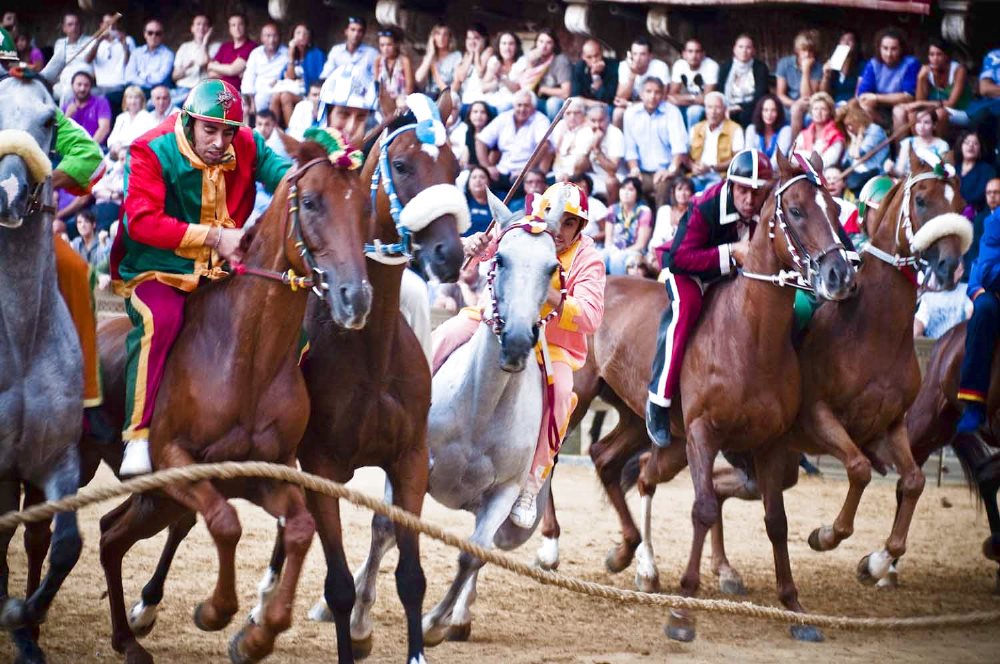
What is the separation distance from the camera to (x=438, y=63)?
16.9 meters

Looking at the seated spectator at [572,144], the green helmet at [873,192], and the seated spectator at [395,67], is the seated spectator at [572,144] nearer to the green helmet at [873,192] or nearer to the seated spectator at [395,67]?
the seated spectator at [395,67]

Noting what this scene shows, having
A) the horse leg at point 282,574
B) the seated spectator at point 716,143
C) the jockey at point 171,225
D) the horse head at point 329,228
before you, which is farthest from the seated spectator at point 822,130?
the horse leg at point 282,574

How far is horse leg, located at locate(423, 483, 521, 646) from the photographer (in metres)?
6.41

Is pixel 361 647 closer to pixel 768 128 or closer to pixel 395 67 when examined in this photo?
pixel 768 128

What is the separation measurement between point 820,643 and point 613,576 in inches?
75.7

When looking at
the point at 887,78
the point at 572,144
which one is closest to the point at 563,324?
the point at 572,144

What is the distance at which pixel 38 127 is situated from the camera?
5648mm

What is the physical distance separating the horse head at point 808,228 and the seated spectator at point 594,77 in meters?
8.13

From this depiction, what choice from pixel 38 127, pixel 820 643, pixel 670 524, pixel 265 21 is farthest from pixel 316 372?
pixel 265 21

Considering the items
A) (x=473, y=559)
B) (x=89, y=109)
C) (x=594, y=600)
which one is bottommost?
(x=594, y=600)

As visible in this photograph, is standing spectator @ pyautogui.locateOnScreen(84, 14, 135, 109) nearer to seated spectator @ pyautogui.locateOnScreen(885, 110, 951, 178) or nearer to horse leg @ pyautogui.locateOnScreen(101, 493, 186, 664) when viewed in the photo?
seated spectator @ pyautogui.locateOnScreen(885, 110, 951, 178)

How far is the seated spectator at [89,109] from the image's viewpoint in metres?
17.3

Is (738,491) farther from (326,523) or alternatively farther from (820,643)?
(326,523)

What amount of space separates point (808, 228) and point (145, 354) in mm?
3626
